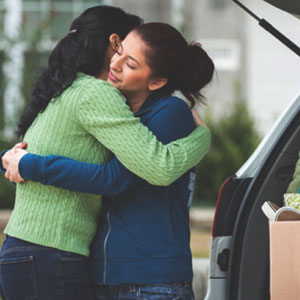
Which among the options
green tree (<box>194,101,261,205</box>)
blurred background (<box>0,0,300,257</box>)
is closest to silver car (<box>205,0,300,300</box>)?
blurred background (<box>0,0,300,257</box>)

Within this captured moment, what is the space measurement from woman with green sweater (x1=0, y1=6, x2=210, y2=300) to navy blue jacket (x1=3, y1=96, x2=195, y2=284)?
0.19 feet

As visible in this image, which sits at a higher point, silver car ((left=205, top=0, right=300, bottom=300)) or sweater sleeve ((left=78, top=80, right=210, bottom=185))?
sweater sleeve ((left=78, top=80, right=210, bottom=185))

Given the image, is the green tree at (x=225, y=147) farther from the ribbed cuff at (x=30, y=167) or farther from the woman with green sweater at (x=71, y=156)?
the ribbed cuff at (x=30, y=167)

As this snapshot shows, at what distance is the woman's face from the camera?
2295mm

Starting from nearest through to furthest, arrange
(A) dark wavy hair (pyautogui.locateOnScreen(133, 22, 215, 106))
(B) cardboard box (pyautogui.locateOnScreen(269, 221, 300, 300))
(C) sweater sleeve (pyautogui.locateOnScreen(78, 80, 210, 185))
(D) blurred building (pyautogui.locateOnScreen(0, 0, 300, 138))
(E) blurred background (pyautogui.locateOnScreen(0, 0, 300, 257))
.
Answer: (B) cardboard box (pyautogui.locateOnScreen(269, 221, 300, 300)) < (C) sweater sleeve (pyautogui.locateOnScreen(78, 80, 210, 185)) < (A) dark wavy hair (pyautogui.locateOnScreen(133, 22, 215, 106)) < (E) blurred background (pyautogui.locateOnScreen(0, 0, 300, 257)) < (D) blurred building (pyautogui.locateOnScreen(0, 0, 300, 138))

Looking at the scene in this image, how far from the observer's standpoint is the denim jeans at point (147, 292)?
7.32 ft

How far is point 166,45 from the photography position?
2.30m

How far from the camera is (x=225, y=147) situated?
30.2ft

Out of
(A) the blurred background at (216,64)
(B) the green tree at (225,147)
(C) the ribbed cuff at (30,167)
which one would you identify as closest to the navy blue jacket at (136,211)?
(C) the ribbed cuff at (30,167)

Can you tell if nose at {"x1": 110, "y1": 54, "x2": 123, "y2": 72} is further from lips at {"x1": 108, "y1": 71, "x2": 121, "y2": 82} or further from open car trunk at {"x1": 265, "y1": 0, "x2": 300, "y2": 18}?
open car trunk at {"x1": 265, "y1": 0, "x2": 300, "y2": 18}

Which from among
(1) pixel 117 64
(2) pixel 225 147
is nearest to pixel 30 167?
(1) pixel 117 64

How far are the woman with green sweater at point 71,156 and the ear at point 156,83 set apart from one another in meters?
0.14

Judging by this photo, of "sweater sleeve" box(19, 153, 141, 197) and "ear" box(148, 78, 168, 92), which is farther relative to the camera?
"ear" box(148, 78, 168, 92)

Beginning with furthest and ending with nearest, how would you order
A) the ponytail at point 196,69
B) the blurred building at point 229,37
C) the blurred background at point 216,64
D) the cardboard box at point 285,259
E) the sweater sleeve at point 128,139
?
the blurred building at point 229,37 → the blurred background at point 216,64 → the ponytail at point 196,69 → the sweater sleeve at point 128,139 → the cardboard box at point 285,259
